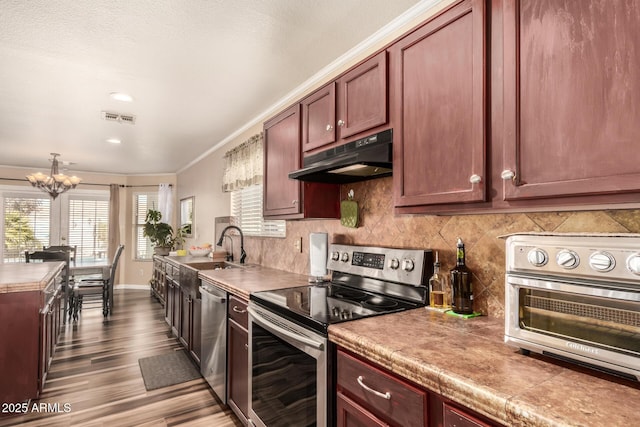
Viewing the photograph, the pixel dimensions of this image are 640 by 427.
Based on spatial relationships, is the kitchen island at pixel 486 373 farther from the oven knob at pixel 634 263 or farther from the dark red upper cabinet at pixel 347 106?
the dark red upper cabinet at pixel 347 106

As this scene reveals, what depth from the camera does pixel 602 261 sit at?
0.84m

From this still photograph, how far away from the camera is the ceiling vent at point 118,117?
137 inches

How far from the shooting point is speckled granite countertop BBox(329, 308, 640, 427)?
2.30 ft

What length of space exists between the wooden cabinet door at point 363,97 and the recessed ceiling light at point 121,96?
2.17m

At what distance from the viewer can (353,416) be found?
1.19 metres

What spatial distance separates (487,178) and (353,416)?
95 cm

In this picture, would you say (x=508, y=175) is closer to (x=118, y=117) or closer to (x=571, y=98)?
(x=571, y=98)

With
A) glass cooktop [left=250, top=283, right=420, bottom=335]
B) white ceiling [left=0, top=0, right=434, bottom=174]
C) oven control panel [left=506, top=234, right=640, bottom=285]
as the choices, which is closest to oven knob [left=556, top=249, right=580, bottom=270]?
oven control panel [left=506, top=234, right=640, bottom=285]

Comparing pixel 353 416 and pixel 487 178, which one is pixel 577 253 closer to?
pixel 487 178

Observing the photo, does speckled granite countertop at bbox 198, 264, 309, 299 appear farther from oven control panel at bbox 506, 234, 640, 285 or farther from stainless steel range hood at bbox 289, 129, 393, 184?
oven control panel at bbox 506, 234, 640, 285

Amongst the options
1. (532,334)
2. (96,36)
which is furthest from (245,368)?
(96,36)

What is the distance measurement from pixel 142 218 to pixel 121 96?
16.9ft

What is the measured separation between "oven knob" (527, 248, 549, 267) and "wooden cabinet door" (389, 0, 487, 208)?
0.83 feet

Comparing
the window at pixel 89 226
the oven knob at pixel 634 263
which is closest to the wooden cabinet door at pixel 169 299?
the window at pixel 89 226
